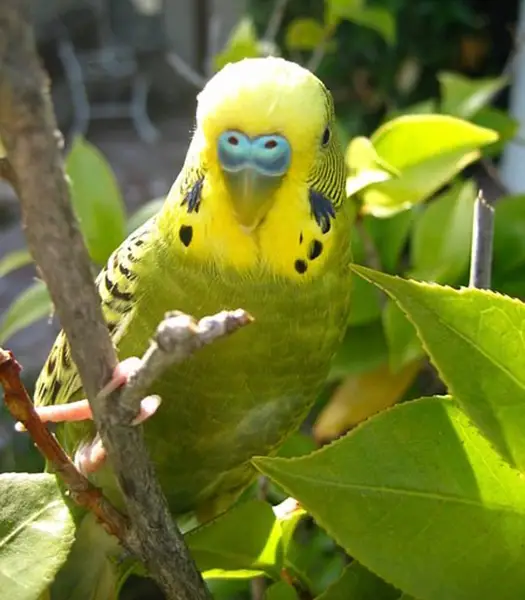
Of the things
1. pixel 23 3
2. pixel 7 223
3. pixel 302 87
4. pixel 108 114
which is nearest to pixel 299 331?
pixel 302 87

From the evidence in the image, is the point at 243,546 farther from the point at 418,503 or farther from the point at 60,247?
the point at 60,247

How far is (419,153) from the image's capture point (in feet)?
2.18

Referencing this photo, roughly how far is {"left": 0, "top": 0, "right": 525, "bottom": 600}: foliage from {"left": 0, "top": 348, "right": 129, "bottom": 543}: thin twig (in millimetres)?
15

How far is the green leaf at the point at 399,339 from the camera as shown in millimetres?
695

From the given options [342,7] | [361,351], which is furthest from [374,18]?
[361,351]

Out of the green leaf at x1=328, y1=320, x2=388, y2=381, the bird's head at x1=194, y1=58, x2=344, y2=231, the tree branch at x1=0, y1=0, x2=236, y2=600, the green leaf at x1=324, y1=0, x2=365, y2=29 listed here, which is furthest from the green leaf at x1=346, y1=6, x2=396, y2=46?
the tree branch at x1=0, y1=0, x2=236, y2=600

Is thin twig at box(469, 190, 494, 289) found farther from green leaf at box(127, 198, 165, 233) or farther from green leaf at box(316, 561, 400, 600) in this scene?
green leaf at box(127, 198, 165, 233)

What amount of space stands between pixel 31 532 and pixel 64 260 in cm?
16

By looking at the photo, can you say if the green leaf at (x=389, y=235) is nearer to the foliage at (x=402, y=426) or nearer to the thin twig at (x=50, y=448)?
the foliage at (x=402, y=426)

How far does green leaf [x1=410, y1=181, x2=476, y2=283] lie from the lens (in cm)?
74

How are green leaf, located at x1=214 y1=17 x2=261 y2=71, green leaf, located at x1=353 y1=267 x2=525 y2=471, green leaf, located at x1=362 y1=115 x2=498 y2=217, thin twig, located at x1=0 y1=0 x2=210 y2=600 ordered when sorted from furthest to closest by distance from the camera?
green leaf, located at x1=214 y1=17 x2=261 y2=71 < green leaf, located at x1=362 y1=115 x2=498 y2=217 < green leaf, located at x1=353 y1=267 x2=525 y2=471 < thin twig, located at x1=0 y1=0 x2=210 y2=600

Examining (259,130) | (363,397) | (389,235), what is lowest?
(363,397)

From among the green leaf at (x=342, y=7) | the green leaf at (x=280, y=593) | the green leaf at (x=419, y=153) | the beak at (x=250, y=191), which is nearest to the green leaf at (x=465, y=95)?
the green leaf at (x=342, y=7)

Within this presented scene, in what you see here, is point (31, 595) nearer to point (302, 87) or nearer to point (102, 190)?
point (302, 87)
